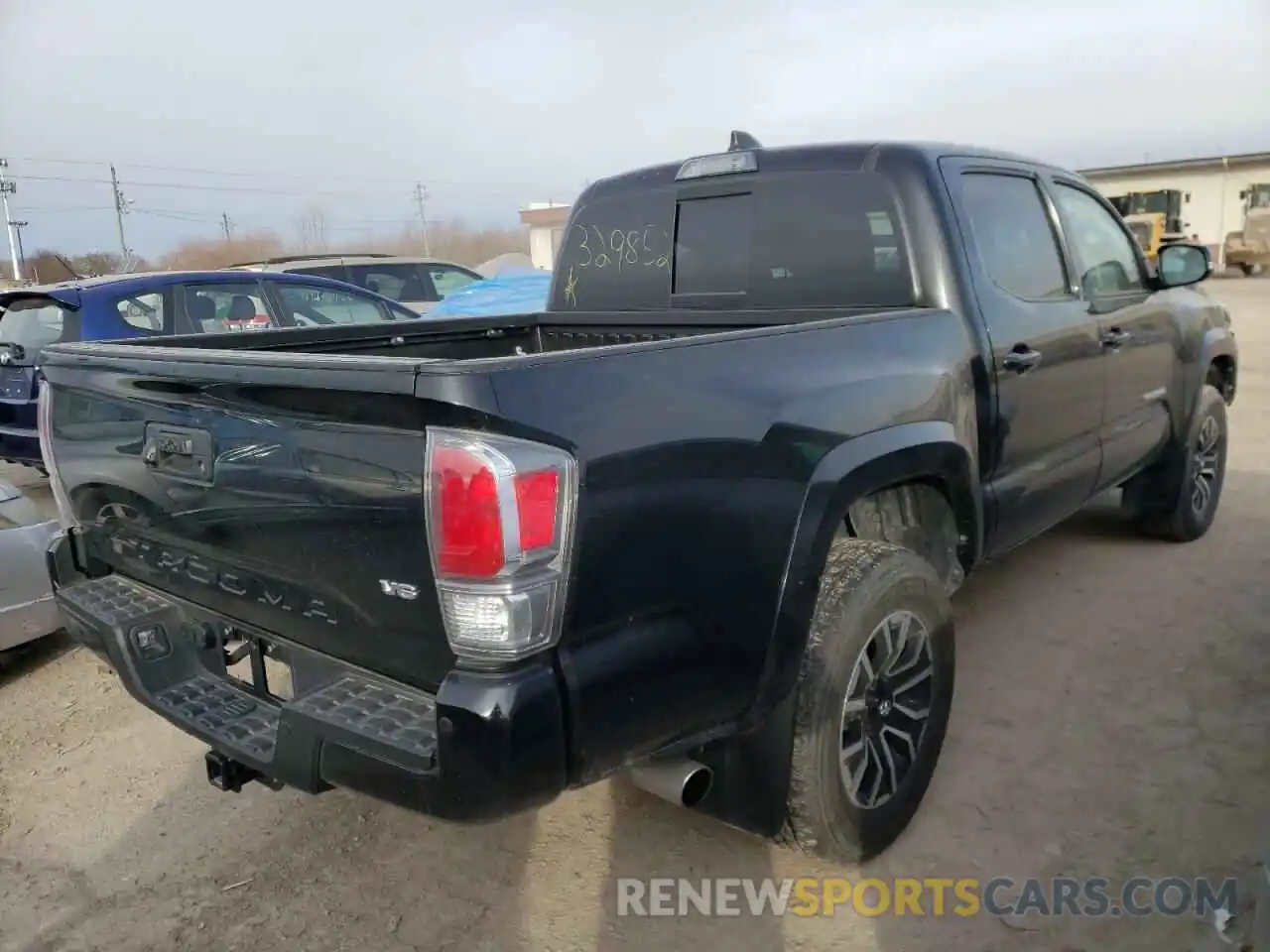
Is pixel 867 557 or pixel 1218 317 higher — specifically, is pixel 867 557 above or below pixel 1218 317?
below

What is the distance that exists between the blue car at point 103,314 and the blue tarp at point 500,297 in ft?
6.64

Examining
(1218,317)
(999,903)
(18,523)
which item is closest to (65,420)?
(18,523)

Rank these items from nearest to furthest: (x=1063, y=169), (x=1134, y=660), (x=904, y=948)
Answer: (x=904, y=948) < (x=1134, y=660) < (x=1063, y=169)

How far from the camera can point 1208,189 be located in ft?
127

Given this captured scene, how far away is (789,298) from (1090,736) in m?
1.87

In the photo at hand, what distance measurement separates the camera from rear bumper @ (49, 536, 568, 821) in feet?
5.79

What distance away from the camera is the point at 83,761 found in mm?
3471

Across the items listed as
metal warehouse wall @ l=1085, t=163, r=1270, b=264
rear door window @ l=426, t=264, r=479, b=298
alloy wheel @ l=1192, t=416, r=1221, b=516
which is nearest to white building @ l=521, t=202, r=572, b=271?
metal warehouse wall @ l=1085, t=163, r=1270, b=264

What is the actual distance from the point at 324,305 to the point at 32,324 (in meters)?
2.32

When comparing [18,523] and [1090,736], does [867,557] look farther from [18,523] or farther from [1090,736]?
[18,523]

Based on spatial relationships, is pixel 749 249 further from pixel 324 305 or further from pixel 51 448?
pixel 324 305

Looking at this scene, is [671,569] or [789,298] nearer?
[671,569]

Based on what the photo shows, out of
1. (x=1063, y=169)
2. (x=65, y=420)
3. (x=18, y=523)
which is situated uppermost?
(x=1063, y=169)

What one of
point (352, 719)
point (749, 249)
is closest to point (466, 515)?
point (352, 719)
